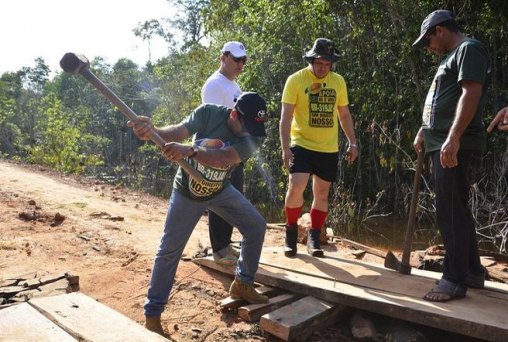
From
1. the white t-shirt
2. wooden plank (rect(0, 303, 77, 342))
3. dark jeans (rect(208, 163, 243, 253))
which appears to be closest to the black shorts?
dark jeans (rect(208, 163, 243, 253))

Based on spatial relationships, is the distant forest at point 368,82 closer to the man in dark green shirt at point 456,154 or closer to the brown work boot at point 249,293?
the man in dark green shirt at point 456,154

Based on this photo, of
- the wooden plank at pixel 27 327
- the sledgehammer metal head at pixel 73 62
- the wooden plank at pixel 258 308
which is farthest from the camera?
the wooden plank at pixel 258 308

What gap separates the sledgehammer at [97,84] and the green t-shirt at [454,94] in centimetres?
169

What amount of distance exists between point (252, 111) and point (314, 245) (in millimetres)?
1815

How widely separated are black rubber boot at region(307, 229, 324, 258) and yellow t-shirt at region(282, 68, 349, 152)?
0.81m

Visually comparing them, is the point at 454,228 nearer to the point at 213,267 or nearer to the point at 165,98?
the point at 213,267

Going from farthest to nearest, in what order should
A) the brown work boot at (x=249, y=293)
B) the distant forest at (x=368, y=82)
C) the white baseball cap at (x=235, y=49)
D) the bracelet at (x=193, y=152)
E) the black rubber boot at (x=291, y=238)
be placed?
the distant forest at (x=368, y=82) < the black rubber boot at (x=291, y=238) < the white baseball cap at (x=235, y=49) < the brown work boot at (x=249, y=293) < the bracelet at (x=193, y=152)

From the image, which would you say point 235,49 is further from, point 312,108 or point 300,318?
point 300,318

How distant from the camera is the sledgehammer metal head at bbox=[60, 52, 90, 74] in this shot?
281cm

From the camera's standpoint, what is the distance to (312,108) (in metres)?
4.34

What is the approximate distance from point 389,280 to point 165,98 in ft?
61.2

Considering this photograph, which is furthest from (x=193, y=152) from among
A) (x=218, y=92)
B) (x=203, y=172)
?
(x=218, y=92)

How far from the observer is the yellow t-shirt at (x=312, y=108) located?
4340 millimetres

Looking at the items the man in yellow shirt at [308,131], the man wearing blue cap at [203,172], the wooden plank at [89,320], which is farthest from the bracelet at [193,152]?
the man in yellow shirt at [308,131]
